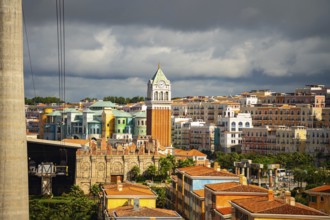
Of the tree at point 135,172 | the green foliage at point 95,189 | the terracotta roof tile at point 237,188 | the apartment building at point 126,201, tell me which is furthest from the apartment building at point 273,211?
the tree at point 135,172

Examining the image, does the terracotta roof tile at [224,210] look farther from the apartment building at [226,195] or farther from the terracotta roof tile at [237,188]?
the terracotta roof tile at [237,188]

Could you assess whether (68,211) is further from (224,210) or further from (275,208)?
(275,208)

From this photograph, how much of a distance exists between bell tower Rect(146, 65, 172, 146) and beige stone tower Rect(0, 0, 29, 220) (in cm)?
13588

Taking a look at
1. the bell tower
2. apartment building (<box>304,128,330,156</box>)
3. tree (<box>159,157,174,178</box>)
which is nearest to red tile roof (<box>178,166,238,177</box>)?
tree (<box>159,157,174,178</box>)

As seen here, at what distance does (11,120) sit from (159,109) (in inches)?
5423

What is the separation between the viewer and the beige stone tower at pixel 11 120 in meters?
49.2

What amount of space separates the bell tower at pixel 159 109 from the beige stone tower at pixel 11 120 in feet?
446

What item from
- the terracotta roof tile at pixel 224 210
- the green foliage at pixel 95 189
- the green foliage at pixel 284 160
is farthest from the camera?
the green foliage at pixel 284 160

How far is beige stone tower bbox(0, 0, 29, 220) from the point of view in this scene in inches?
1938

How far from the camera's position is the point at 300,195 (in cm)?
9906

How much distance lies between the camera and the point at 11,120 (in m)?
49.6

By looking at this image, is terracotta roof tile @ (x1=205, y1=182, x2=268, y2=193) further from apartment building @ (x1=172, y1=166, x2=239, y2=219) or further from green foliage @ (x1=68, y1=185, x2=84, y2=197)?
Result: green foliage @ (x1=68, y1=185, x2=84, y2=197)

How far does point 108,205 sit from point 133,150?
Result: 65708mm

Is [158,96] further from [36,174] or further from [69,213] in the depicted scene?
[69,213]
